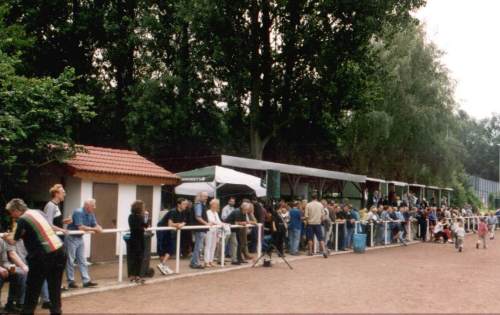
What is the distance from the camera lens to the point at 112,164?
17.7 metres

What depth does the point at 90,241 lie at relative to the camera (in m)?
16.3

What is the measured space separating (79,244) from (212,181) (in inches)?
343

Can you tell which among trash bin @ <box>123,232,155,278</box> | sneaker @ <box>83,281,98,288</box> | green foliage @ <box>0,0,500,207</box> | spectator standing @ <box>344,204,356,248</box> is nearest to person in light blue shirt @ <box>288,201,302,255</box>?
spectator standing @ <box>344,204,356,248</box>

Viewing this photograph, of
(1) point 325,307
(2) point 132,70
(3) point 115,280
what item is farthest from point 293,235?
(2) point 132,70

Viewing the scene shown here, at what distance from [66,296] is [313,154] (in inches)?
1036

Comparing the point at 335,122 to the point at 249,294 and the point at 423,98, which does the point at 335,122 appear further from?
the point at 249,294

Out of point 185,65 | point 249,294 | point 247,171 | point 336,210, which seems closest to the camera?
point 249,294

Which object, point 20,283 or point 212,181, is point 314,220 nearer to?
point 212,181

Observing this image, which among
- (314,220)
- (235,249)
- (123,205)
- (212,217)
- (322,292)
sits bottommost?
(322,292)

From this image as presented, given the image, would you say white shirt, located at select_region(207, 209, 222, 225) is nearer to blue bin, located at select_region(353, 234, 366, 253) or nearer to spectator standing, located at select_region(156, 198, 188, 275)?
spectator standing, located at select_region(156, 198, 188, 275)

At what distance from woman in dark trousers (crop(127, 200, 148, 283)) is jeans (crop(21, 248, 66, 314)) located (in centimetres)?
386

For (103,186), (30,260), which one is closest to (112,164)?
(103,186)

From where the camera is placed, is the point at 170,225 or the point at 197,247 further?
the point at 197,247

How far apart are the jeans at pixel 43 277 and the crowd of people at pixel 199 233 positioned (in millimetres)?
13
